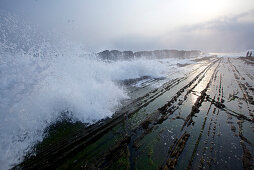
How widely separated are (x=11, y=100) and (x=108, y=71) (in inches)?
320

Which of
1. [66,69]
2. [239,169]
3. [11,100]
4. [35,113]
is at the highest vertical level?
[66,69]

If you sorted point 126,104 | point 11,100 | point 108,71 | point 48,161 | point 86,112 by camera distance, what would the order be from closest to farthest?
point 48,161 → point 11,100 → point 86,112 → point 126,104 → point 108,71

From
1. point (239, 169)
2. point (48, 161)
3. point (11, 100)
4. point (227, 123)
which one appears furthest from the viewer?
point (227, 123)

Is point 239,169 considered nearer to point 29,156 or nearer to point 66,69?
point 29,156

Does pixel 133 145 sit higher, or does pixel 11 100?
pixel 11 100

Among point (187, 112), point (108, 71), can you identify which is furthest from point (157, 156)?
point (108, 71)

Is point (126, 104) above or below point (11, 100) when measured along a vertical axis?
below

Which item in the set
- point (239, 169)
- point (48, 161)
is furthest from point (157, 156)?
point (48, 161)

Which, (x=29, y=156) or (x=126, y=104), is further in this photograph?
(x=126, y=104)

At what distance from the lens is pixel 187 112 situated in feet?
16.2

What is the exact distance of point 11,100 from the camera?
358 cm

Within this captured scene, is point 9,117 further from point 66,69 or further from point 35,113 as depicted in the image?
point 66,69

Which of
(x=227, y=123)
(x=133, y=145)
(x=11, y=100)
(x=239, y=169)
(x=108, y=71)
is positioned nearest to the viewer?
(x=239, y=169)

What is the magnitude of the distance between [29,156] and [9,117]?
4.06ft
